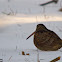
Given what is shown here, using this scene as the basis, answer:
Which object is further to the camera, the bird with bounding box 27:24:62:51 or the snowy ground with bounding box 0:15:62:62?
the bird with bounding box 27:24:62:51

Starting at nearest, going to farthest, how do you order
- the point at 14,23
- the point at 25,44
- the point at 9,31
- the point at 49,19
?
the point at 25,44 → the point at 9,31 → the point at 14,23 → the point at 49,19

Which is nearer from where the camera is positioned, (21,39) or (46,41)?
(46,41)

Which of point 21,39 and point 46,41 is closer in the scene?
point 46,41

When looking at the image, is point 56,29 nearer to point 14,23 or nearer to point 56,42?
point 14,23

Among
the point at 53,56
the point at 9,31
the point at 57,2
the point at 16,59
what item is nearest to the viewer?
the point at 16,59

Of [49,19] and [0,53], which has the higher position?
[49,19]

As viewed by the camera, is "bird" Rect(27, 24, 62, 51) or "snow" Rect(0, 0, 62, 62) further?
"bird" Rect(27, 24, 62, 51)

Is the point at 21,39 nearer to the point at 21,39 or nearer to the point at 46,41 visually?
the point at 21,39

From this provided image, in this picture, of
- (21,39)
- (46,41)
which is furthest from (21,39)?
(46,41)

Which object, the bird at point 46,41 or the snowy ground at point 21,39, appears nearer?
the snowy ground at point 21,39

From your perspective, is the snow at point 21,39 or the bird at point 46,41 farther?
the bird at point 46,41

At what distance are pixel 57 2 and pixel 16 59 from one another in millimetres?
6610

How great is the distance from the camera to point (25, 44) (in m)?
3.62

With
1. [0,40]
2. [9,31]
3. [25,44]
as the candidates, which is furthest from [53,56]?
[9,31]
